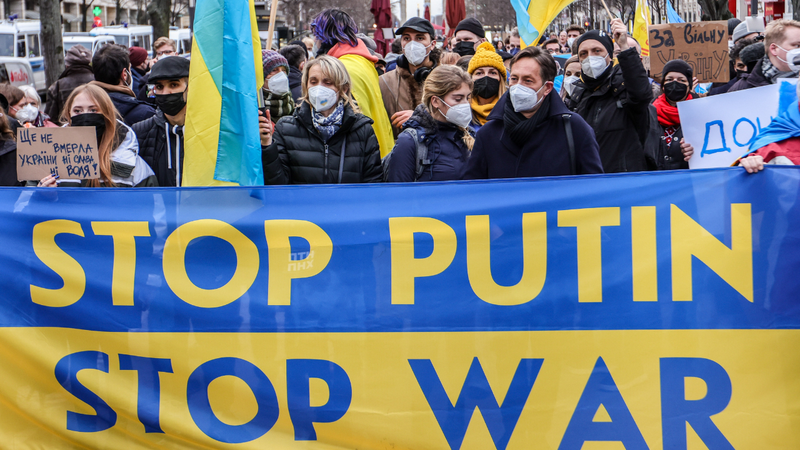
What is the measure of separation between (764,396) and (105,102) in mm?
3399

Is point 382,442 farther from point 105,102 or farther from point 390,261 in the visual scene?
point 105,102

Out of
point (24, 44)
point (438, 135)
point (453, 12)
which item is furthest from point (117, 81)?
point (24, 44)

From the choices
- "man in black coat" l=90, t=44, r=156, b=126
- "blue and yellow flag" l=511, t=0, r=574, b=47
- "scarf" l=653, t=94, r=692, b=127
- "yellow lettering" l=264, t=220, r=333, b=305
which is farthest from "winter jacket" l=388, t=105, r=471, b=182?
"man in black coat" l=90, t=44, r=156, b=126

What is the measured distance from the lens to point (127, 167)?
432 cm

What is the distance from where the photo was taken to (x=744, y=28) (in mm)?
9320

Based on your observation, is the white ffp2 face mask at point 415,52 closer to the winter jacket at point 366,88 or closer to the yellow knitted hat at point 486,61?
the winter jacket at point 366,88

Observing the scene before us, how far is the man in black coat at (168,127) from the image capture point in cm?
451

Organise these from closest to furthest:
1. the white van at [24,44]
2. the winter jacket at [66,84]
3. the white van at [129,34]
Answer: the winter jacket at [66,84]
the white van at [24,44]
the white van at [129,34]

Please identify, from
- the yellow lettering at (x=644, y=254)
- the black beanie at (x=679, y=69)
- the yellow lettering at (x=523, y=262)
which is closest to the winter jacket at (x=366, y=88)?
the black beanie at (x=679, y=69)

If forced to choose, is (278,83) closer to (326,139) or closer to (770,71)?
(326,139)

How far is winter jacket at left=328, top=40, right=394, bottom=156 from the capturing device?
5.91m

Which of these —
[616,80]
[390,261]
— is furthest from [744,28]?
[390,261]

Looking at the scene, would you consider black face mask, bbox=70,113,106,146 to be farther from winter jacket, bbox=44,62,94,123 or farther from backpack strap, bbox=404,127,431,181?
winter jacket, bbox=44,62,94,123

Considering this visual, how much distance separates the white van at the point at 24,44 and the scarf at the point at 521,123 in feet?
83.3
